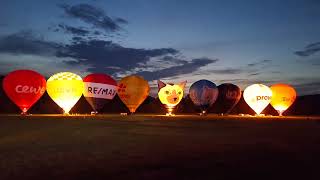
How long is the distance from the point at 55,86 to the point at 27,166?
3294 centimetres

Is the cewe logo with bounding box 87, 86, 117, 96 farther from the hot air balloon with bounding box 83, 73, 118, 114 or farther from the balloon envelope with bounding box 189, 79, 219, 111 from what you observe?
the balloon envelope with bounding box 189, 79, 219, 111

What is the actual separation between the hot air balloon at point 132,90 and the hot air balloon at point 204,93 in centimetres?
732

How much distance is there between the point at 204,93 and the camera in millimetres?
50594

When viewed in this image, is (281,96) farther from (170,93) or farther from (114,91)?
(114,91)

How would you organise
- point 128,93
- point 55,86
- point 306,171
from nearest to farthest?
point 306,171 < point 55,86 < point 128,93

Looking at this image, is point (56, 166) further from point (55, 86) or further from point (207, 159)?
point (55, 86)

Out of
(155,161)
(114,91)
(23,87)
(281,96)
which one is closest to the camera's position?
(155,161)

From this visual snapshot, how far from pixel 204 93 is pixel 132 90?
1032 cm

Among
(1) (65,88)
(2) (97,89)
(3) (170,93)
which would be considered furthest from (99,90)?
(3) (170,93)

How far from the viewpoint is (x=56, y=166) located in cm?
995

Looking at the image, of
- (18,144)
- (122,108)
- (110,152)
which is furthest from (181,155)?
(122,108)

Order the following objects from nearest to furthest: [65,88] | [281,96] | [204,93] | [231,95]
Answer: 1. [65,88]
2. [204,93]
3. [231,95]
4. [281,96]

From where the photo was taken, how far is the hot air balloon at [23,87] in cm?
3938

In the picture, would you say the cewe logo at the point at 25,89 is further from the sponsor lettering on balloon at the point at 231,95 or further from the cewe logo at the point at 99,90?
the sponsor lettering on balloon at the point at 231,95
